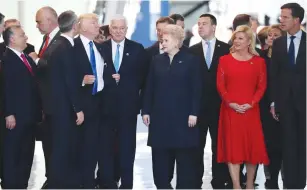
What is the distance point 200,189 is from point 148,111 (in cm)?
98

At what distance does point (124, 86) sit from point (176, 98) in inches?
25.3

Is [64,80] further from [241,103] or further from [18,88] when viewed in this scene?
[241,103]

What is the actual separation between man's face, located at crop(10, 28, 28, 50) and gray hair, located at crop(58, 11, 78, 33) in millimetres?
482

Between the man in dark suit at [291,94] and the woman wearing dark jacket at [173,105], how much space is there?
2.43 feet

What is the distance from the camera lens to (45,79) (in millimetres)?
7188

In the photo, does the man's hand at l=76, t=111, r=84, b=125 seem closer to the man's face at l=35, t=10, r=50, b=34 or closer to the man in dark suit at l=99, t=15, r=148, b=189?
the man in dark suit at l=99, t=15, r=148, b=189

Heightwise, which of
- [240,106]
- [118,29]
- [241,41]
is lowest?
[240,106]

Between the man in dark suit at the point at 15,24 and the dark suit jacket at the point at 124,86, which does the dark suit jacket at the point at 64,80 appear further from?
the man in dark suit at the point at 15,24

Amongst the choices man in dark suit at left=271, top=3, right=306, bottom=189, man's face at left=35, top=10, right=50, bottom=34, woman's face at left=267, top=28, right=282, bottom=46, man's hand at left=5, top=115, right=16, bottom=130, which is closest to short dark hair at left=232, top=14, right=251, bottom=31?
woman's face at left=267, top=28, right=282, bottom=46

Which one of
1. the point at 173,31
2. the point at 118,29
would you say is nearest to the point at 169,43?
the point at 173,31

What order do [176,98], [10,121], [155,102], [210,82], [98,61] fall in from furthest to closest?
[210,82], [10,121], [98,61], [155,102], [176,98]

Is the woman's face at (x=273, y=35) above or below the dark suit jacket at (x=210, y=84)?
above

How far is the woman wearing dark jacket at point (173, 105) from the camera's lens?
6.91 metres

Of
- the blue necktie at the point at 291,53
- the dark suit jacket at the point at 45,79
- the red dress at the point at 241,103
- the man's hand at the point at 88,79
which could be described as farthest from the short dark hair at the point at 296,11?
the dark suit jacket at the point at 45,79
